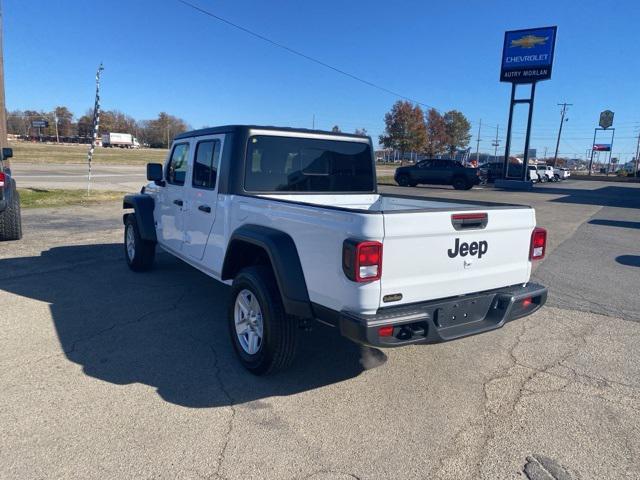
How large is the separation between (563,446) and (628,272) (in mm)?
6051

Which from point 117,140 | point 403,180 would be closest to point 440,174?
point 403,180

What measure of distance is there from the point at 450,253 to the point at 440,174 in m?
28.5

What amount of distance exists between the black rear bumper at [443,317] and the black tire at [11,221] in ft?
25.3

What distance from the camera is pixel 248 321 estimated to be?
Answer: 3.80 metres

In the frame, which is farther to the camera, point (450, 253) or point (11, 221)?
point (11, 221)

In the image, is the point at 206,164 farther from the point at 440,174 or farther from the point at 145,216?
the point at 440,174

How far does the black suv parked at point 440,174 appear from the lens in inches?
1157

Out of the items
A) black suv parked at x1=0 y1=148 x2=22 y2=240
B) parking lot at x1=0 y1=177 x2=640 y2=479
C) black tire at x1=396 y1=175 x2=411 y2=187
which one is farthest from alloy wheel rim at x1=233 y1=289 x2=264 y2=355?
black tire at x1=396 y1=175 x2=411 y2=187

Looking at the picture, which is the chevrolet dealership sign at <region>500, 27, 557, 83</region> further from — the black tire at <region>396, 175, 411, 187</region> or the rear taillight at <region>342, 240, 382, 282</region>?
the rear taillight at <region>342, 240, 382, 282</region>

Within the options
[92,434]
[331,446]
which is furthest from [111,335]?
[331,446]

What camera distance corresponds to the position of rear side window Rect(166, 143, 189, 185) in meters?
5.28

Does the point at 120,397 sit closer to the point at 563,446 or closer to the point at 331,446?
the point at 331,446

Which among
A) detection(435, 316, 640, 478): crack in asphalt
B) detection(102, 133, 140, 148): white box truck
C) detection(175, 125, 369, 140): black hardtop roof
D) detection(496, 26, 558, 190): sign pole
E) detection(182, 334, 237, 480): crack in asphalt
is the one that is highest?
detection(496, 26, 558, 190): sign pole

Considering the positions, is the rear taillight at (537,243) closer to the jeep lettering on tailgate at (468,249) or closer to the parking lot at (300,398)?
the jeep lettering on tailgate at (468,249)
